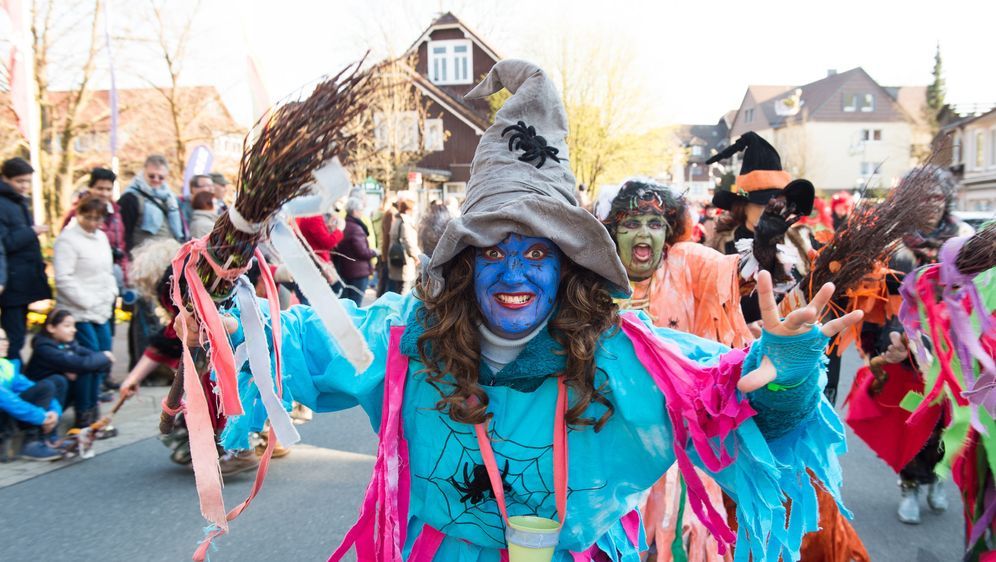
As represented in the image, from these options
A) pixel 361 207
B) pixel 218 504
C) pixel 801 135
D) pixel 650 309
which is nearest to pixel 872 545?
pixel 650 309

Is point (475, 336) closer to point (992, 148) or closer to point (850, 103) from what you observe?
point (992, 148)

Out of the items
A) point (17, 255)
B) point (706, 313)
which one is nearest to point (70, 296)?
point (17, 255)

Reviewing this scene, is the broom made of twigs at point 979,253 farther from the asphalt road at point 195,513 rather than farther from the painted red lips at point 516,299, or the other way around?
the asphalt road at point 195,513

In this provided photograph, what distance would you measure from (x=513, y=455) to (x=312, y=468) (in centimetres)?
354

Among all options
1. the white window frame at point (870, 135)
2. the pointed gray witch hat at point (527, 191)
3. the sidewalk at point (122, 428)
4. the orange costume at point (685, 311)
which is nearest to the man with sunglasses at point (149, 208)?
the sidewalk at point (122, 428)

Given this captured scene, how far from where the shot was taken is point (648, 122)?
3180 centimetres

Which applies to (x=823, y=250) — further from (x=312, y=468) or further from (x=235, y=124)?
(x=235, y=124)

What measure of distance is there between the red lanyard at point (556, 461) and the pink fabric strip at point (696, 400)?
0.26 metres

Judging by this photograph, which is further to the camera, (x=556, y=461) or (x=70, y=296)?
(x=70, y=296)

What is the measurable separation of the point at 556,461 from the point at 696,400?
1.26 ft

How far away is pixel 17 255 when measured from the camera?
5.77 meters

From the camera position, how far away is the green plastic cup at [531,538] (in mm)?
2021

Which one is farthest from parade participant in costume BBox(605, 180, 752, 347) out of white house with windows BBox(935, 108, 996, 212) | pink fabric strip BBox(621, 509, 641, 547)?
white house with windows BBox(935, 108, 996, 212)

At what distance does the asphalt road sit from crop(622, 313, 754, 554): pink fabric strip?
2.27 metres
